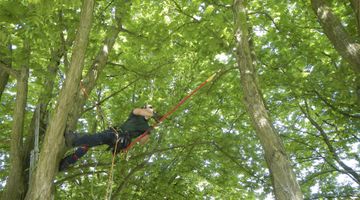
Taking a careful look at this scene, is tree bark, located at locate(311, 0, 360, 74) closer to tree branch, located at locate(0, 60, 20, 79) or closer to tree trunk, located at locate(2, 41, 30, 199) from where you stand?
tree trunk, located at locate(2, 41, 30, 199)

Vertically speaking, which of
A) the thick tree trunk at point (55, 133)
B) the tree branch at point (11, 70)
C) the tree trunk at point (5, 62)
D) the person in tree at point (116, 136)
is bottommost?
the thick tree trunk at point (55, 133)

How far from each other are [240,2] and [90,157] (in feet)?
18.1

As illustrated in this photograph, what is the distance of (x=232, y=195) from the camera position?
33.7 feet

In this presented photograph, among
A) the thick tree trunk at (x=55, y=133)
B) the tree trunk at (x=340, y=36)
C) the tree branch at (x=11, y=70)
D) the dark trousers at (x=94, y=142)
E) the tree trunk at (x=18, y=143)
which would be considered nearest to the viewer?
the thick tree trunk at (x=55, y=133)

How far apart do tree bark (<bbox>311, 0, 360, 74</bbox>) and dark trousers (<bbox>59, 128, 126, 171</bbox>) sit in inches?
131

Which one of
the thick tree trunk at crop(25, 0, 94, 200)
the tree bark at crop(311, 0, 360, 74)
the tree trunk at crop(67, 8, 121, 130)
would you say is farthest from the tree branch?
the tree bark at crop(311, 0, 360, 74)

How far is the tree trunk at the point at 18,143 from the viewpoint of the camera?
5.43m

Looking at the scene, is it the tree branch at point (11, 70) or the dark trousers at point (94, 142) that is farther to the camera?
the tree branch at point (11, 70)

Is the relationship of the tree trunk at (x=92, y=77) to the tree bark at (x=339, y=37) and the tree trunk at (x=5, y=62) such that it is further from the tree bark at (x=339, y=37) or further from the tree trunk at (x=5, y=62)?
the tree bark at (x=339, y=37)

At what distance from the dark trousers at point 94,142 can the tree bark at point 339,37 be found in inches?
131

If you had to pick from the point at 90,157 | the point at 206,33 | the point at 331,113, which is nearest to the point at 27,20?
the point at 206,33

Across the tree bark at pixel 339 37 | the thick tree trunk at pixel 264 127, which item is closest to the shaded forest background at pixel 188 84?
the tree bark at pixel 339 37

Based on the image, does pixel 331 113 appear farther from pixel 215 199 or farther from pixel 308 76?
pixel 215 199

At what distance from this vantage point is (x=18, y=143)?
559 cm
